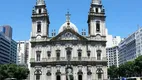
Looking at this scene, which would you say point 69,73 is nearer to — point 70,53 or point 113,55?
point 70,53

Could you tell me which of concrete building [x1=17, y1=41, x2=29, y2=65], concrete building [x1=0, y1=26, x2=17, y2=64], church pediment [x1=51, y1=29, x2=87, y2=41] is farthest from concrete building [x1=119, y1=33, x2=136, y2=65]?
church pediment [x1=51, y1=29, x2=87, y2=41]

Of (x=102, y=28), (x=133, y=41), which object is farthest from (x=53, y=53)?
(x=133, y=41)

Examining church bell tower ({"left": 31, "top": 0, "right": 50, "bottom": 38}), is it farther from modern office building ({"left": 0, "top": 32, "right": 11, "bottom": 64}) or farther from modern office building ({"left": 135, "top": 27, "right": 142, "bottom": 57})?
modern office building ({"left": 135, "top": 27, "right": 142, "bottom": 57})

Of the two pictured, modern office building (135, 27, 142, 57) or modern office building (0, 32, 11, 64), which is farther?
modern office building (135, 27, 142, 57)

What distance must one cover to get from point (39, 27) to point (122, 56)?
92666 millimetres

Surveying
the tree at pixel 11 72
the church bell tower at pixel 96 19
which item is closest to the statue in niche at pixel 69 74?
the church bell tower at pixel 96 19

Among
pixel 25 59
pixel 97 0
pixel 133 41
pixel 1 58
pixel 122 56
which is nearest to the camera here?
pixel 97 0

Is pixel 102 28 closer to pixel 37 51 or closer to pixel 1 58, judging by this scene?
pixel 37 51

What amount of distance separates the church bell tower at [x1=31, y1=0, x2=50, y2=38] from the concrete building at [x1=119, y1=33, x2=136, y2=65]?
223 ft

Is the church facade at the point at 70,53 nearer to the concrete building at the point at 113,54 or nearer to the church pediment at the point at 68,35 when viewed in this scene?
the church pediment at the point at 68,35

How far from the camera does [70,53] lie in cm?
6962

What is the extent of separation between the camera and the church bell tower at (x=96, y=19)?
71.4m

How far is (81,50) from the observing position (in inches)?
2751

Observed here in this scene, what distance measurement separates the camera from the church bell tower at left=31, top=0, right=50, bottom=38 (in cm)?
7194
